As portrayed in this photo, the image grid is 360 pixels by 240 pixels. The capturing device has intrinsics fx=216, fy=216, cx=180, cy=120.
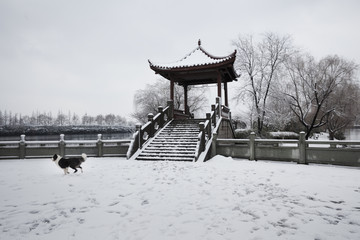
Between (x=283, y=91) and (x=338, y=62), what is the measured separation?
5399 mm

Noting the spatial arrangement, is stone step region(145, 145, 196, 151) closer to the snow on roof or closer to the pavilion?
the pavilion

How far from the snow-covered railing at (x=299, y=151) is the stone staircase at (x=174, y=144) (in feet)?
4.84

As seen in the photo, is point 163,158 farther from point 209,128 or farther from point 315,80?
point 315,80

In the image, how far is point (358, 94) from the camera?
21453 millimetres

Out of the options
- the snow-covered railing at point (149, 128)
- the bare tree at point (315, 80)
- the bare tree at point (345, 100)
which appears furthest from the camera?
the bare tree at point (345, 100)

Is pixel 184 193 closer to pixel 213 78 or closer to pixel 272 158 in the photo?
pixel 272 158

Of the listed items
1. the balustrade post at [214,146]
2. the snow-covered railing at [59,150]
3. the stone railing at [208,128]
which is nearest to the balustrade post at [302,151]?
the balustrade post at [214,146]

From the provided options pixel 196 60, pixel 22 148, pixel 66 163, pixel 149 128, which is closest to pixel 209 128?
pixel 149 128

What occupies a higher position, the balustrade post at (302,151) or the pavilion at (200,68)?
the pavilion at (200,68)

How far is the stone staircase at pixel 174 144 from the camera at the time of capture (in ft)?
34.7

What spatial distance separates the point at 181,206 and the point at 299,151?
7.13 metres

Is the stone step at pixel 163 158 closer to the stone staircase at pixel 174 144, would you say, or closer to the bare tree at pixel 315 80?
the stone staircase at pixel 174 144

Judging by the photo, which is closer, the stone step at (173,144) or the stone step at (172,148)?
the stone step at (172,148)

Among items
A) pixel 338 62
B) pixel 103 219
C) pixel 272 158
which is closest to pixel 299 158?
pixel 272 158
